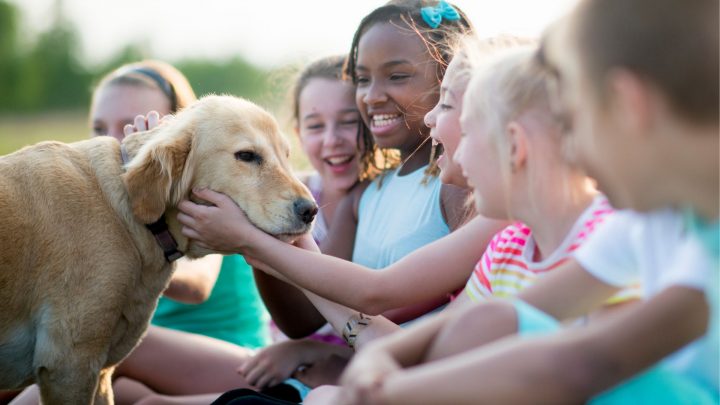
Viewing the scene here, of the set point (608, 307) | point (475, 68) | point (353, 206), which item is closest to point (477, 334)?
point (608, 307)

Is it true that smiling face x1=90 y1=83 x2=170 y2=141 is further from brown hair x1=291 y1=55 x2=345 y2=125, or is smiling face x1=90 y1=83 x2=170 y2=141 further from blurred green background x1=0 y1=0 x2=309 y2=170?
blurred green background x1=0 y1=0 x2=309 y2=170

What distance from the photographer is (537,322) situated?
5.91ft

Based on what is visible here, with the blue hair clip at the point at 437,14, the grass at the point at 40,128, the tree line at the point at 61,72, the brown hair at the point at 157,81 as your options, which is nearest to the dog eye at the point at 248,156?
the blue hair clip at the point at 437,14

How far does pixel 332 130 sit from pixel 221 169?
50.3 inches

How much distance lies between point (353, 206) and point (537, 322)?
2.24 m

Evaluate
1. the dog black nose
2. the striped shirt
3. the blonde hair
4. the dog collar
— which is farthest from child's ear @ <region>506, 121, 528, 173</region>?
the dog collar

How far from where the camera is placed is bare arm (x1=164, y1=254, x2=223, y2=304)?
12.6 feet

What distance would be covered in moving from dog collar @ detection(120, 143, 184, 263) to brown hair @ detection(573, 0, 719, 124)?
2.01 metres

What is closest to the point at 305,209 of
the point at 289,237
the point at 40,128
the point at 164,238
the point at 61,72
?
the point at 289,237

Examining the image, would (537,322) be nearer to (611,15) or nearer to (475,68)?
(611,15)

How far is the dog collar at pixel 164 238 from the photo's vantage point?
122 inches

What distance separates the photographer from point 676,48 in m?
1.54

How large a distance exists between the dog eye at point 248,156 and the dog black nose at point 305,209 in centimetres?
24

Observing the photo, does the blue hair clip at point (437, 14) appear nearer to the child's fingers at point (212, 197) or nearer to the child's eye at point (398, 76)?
the child's eye at point (398, 76)
